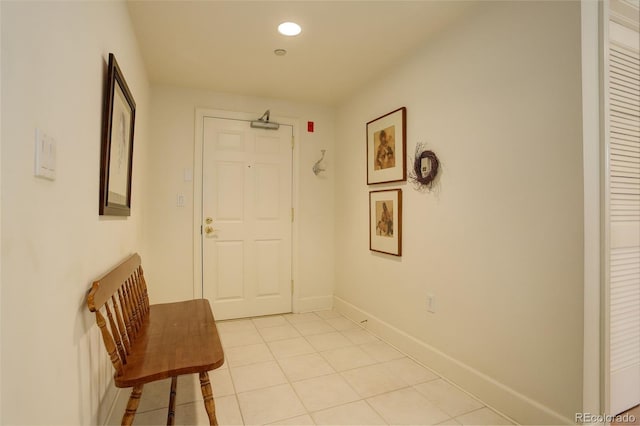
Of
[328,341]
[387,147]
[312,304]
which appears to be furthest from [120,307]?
[312,304]

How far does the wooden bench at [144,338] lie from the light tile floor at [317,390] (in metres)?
0.30

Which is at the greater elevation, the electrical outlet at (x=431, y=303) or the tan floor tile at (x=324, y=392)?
the electrical outlet at (x=431, y=303)

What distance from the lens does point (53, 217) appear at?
973mm

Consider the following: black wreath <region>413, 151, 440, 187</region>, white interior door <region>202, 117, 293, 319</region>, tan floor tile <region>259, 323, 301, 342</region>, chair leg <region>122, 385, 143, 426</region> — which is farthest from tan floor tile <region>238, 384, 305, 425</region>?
black wreath <region>413, 151, 440, 187</region>

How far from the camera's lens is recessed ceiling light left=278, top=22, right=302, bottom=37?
218 centimetres

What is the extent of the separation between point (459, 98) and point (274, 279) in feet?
8.30

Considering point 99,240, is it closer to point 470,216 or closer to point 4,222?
point 4,222

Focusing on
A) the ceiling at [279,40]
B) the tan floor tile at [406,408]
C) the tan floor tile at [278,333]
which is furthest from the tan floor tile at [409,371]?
the ceiling at [279,40]

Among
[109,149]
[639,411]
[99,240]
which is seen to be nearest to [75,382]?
[99,240]

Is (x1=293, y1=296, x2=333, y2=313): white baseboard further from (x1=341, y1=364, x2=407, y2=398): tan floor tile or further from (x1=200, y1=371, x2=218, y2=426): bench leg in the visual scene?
(x1=200, y1=371, x2=218, y2=426): bench leg

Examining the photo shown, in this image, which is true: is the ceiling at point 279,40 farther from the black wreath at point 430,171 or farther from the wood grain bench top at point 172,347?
the wood grain bench top at point 172,347

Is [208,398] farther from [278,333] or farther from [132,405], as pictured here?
[278,333]

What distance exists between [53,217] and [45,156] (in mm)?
192

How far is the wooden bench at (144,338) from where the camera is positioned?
4.31 feet
